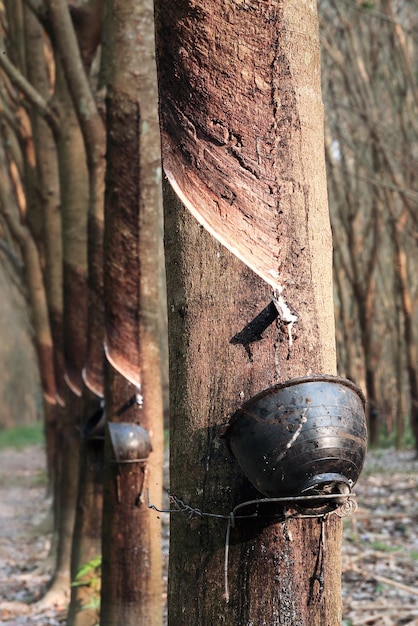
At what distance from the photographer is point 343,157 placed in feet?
44.3

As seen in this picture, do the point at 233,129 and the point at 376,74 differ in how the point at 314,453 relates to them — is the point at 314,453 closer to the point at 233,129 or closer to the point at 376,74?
the point at 233,129

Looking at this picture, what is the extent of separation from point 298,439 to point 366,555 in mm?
5407

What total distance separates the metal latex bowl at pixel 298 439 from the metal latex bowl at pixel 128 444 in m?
2.39

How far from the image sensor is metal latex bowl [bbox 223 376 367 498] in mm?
1827

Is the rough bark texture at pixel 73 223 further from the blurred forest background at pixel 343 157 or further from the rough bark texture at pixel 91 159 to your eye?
the rough bark texture at pixel 91 159

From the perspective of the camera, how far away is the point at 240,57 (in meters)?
2.05

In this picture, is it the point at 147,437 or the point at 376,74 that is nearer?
the point at 147,437

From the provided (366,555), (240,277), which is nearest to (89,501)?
(366,555)

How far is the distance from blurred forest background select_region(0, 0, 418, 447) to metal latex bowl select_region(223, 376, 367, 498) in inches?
163

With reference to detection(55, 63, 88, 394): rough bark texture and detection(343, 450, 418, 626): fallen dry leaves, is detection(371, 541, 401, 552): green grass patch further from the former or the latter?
detection(55, 63, 88, 394): rough bark texture

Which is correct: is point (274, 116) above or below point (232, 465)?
above

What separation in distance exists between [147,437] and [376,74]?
10.5m

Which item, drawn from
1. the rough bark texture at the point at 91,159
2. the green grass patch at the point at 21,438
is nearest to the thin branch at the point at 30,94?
the rough bark texture at the point at 91,159

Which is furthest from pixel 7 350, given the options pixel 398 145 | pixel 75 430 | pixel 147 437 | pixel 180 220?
pixel 180 220
